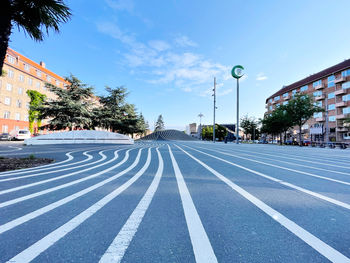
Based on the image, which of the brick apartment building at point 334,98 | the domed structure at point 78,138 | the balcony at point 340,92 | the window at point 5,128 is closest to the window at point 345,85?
the brick apartment building at point 334,98

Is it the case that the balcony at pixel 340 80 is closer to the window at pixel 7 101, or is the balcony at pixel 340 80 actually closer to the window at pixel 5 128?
the window at pixel 7 101

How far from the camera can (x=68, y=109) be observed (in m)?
25.6

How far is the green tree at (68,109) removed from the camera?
2553 cm

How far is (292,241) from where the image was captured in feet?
6.15

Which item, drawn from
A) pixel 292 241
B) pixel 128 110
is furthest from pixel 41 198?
pixel 128 110

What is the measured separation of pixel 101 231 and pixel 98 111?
31.5m

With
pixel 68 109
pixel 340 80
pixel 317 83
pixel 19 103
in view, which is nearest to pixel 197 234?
pixel 68 109

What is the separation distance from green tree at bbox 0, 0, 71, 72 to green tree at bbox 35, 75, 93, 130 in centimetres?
2109

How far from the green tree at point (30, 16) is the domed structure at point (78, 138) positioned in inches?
597

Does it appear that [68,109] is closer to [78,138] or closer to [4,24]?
[78,138]

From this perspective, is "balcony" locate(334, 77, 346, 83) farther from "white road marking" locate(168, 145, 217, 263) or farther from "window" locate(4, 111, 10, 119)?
"window" locate(4, 111, 10, 119)

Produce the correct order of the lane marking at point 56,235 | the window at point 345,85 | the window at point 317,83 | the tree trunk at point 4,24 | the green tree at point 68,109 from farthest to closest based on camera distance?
the window at point 317,83
the window at point 345,85
the green tree at point 68,109
the tree trunk at point 4,24
the lane marking at point 56,235

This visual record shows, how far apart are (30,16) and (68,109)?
21967 mm

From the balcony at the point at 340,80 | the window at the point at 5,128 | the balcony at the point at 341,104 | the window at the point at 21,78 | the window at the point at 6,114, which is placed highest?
the balcony at the point at 340,80
